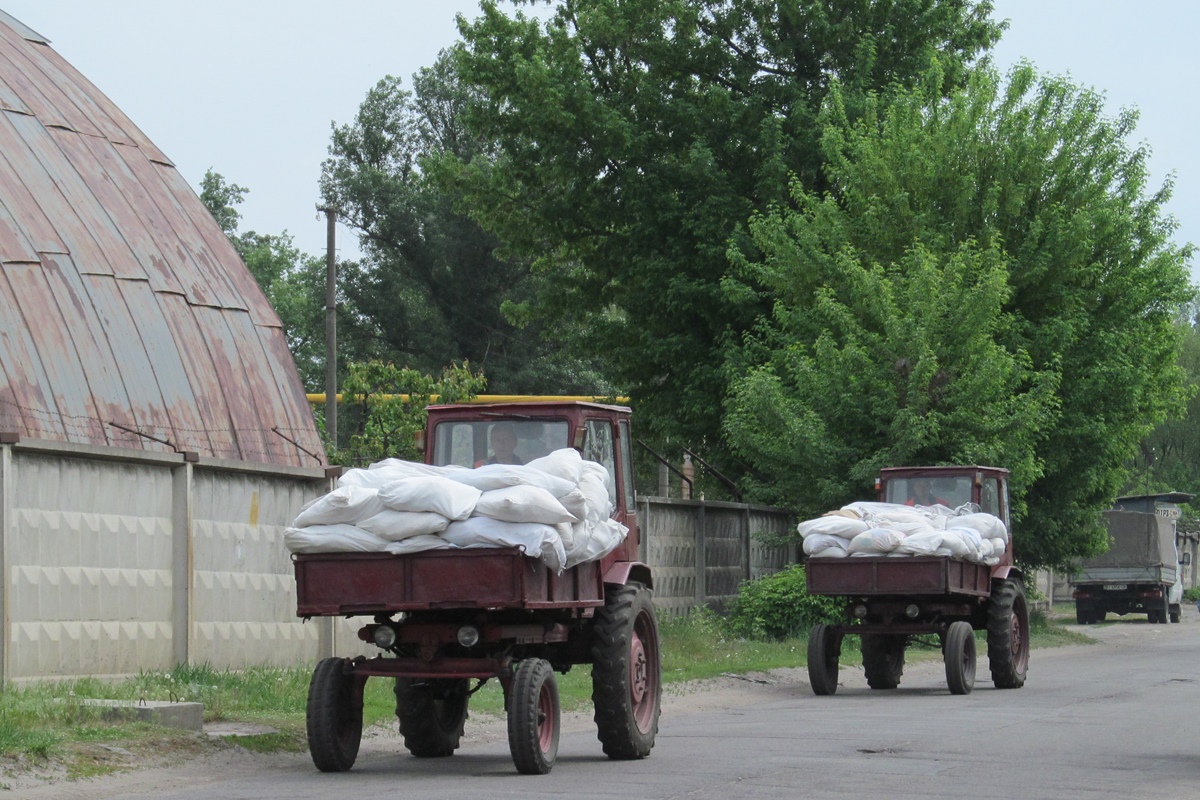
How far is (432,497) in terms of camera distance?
10.5 metres

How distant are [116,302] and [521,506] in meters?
13.4

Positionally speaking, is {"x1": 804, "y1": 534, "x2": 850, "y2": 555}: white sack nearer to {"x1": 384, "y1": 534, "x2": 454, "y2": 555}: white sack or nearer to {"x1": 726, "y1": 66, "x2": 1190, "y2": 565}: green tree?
{"x1": 726, "y1": 66, "x2": 1190, "y2": 565}: green tree

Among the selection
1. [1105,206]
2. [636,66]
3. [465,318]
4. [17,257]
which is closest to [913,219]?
[1105,206]

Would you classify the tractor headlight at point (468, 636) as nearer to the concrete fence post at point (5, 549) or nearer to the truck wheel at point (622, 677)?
the truck wheel at point (622, 677)

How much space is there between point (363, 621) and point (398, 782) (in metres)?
6.68

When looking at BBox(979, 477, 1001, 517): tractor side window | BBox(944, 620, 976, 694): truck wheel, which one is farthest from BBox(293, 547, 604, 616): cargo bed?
BBox(979, 477, 1001, 517): tractor side window

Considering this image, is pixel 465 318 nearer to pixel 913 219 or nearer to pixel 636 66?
pixel 636 66

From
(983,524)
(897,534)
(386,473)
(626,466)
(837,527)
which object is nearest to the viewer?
(386,473)

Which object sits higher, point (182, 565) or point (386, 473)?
point (386, 473)

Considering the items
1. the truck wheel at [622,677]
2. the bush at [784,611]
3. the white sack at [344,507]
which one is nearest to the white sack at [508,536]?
the white sack at [344,507]

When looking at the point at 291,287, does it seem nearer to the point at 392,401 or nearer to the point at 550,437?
the point at 392,401

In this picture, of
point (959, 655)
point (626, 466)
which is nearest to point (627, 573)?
point (626, 466)

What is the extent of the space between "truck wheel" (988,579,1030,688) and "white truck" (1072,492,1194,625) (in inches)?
917

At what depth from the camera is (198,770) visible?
10906 millimetres
